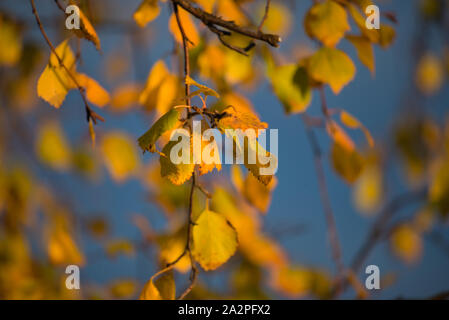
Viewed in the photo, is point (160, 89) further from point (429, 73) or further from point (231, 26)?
point (429, 73)

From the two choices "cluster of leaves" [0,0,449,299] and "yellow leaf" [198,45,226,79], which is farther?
"yellow leaf" [198,45,226,79]

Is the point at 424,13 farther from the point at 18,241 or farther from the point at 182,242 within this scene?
the point at 18,241

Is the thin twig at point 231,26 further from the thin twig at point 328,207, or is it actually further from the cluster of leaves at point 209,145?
the thin twig at point 328,207

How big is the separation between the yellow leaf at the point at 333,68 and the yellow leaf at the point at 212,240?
170 mm

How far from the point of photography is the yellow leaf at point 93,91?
339 mm

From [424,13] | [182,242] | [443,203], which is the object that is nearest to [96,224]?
[182,242]

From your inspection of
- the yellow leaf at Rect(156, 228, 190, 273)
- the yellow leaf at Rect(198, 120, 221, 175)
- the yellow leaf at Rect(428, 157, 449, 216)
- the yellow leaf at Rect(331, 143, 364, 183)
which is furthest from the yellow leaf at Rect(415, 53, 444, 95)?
the yellow leaf at Rect(198, 120, 221, 175)

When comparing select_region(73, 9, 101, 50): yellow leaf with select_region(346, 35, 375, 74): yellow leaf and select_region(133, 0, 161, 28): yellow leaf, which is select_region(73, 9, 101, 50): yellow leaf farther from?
select_region(346, 35, 375, 74): yellow leaf

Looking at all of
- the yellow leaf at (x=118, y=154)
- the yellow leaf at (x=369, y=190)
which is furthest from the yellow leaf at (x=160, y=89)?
the yellow leaf at (x=369, y=190)

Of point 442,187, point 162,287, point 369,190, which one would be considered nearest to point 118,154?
point 162,287

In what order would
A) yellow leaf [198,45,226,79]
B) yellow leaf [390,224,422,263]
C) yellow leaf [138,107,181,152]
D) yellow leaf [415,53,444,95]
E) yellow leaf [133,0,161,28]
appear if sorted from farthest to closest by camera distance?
yellow leaf [415,53,444,95] → yellow leaf [390,224,422,263] → yellow leaf [198,45,226,79] → yellow leaf [133,0,161,28] → yellow leaf [138,107,181,152]

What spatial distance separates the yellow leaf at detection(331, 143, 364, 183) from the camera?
1.44 ft

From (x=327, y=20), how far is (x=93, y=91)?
226 millimetres

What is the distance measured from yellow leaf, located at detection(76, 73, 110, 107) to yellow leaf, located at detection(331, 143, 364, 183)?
28 centimetres
